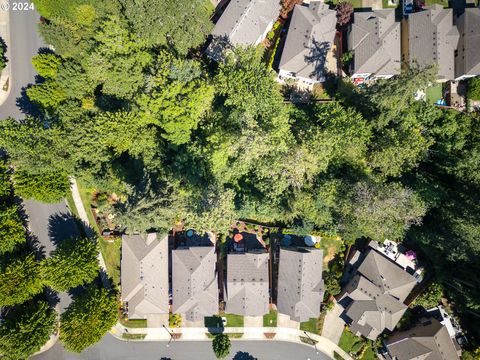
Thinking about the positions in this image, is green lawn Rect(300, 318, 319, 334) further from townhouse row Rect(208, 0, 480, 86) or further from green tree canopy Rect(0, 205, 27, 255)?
green tree canopy Rect(0, 205, 27, 255)

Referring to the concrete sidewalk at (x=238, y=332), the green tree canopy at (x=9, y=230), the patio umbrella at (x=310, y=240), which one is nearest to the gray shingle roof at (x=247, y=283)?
the concrete sidewalk at (x=238, y=332)

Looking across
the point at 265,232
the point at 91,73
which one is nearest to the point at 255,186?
the point at 265,232

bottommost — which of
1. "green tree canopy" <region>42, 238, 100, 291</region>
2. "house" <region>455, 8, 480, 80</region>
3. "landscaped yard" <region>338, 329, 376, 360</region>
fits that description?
"landscaped yard" <region>338, 329, 376, 360</region>

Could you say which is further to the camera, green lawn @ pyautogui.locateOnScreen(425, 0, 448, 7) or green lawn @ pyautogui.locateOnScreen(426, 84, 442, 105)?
green lawn @ pyautogui.locateOnScreen(425, 0, 448, 7)

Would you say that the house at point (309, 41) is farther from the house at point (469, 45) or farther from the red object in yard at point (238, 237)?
the red object in yard at point (238, 237)

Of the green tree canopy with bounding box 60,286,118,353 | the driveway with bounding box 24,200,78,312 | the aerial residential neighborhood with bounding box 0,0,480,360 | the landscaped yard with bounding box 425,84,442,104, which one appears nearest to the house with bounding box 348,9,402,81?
the aerial residential neighborhood with bounding box 0,0,480,360

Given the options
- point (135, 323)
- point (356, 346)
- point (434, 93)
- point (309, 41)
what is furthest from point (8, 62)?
point (356, 346)
